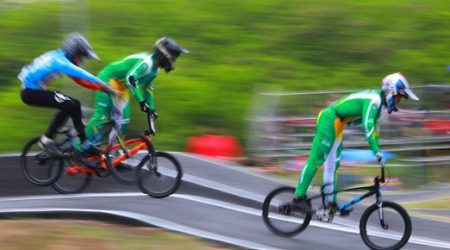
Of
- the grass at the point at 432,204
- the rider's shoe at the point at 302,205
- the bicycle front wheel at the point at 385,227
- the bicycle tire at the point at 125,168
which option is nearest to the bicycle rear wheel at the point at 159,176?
the bicycle tire at the point at 125,168

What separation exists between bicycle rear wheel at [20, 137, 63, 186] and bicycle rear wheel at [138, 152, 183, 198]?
1.20 m

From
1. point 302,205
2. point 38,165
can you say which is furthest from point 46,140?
point 302,205

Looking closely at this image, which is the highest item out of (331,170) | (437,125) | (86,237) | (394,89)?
(437,125)

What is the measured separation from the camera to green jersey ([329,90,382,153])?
8.55 metres

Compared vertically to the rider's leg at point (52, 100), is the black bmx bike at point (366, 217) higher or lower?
lower

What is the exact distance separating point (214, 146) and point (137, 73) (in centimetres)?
390

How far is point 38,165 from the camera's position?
1108 centimetres

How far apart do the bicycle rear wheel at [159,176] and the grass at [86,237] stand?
1.45 meters

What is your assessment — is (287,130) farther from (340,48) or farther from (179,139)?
(340,48)

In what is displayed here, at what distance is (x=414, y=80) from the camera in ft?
56.1

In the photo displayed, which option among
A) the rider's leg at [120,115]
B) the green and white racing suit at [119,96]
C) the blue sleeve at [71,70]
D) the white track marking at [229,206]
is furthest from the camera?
the rider's leg at [120,115]

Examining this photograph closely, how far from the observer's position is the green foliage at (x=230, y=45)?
15469mm

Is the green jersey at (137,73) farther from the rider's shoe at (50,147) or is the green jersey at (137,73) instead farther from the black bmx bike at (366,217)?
Answer: the black bmx bike at (366,217)

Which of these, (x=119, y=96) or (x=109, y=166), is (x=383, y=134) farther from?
(x=109, y=166)
